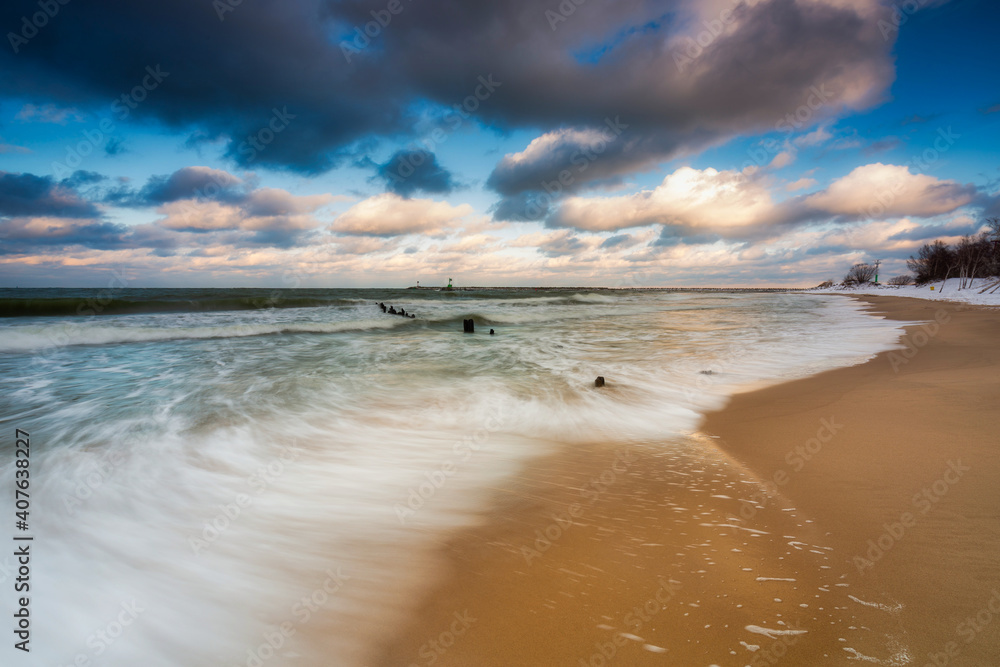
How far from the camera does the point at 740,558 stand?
224cm

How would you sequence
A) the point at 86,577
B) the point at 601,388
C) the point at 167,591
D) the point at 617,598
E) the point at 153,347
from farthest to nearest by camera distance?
1. the point at 153,347
2. the point at 601,388
3. the point at 86,577
4. the point at 167,591
5. the point at 617,598

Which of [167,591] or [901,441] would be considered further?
[901,441]

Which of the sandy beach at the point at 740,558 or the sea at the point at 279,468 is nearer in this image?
the sandy beach at the point at 740,558

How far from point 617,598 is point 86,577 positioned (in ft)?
9.96

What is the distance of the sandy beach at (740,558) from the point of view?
1.70m

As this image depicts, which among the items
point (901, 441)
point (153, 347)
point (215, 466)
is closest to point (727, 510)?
point (901, 441)

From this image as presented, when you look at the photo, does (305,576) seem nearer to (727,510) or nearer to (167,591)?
(167,591)

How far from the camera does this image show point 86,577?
247 centimetres

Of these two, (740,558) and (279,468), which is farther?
(279,468)

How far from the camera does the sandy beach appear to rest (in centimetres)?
170

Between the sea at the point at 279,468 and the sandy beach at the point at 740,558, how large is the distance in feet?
1.27

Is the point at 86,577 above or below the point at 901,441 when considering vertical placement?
below

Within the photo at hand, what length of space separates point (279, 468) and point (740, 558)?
395 centimetres

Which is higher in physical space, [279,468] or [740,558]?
[740,558]
